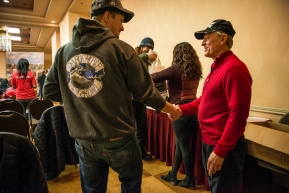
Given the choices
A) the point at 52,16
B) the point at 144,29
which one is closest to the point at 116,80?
the point at 144,29

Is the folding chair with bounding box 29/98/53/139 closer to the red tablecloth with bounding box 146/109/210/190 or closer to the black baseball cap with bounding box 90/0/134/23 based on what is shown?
the red tablecloth with bounding box 146/109/210/190

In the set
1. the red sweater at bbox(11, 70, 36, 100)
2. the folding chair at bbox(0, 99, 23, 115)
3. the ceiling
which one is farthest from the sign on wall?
the folding chair at bbox(0, 99, 23, 115)

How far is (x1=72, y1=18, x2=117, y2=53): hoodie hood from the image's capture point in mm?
963

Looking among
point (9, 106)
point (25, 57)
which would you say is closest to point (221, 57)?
point (9, 106)

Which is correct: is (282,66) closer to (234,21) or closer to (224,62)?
(234,21)

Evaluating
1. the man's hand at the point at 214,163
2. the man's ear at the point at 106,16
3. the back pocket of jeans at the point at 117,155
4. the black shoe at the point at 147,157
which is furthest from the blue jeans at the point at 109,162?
the black shoe at the point at 147,157

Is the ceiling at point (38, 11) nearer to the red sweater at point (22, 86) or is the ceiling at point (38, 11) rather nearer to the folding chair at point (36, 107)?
the red sweater at point (22, 86)

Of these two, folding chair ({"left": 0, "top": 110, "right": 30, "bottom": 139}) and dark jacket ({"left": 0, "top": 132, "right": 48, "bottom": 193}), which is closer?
dark jacket ({"left": 0, "top": 132, "right": 48, "bottom": 193})

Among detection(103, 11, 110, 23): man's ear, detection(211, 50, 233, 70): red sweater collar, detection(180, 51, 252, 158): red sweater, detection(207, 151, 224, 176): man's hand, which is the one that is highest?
detection(103, 11, 110, 23): man's ear

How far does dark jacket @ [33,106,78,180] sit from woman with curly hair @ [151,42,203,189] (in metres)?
1.05

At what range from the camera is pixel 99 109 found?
3.22ft

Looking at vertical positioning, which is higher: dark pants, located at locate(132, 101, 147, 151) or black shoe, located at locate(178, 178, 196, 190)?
dark pants, located at locate(132, 101, 147, 151)

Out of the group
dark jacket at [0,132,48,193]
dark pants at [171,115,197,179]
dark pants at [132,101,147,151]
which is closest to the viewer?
dark jacket at [0,132,48,193]

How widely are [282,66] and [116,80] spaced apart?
6.47 feet
